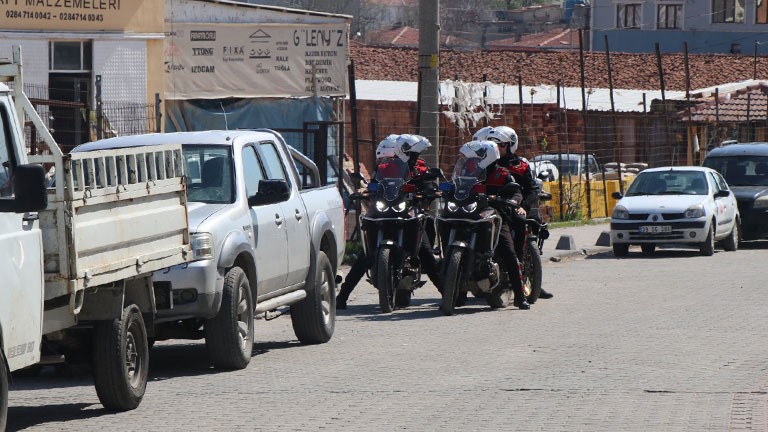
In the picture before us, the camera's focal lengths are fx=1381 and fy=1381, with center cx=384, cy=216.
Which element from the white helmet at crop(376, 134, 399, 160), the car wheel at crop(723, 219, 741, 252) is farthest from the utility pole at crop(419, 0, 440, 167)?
the car wheel at crop(723, 219, 741, 252)

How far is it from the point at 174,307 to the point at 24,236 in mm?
2616

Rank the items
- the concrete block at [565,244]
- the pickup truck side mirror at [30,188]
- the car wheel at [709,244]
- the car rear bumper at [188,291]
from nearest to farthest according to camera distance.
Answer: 1. the pickup truck side mirror at [30,188]
2. the car rear bumper at [188,291]
3. the car wheel at [709,244]
4. the concrete block at [565,244]

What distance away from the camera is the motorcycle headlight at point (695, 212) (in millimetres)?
22625

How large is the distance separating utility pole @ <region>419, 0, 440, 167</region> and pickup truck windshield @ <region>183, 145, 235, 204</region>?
8.77 meters

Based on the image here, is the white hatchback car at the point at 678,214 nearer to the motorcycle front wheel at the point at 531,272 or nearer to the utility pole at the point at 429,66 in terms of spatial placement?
the utility pole at the point at 429,66

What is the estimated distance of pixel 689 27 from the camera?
7200 cm

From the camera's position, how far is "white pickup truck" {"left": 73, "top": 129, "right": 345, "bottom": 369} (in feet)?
33.2

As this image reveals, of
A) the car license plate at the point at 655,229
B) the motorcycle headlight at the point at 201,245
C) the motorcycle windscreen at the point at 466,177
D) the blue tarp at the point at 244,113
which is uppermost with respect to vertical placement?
the blue tarp at the point at 244,113

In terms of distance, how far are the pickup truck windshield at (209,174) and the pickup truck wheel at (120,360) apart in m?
2.22

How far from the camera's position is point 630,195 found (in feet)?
79.5

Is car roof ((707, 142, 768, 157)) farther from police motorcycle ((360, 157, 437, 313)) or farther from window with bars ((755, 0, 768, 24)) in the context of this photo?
window with bars ((755, 0, 768, 24))

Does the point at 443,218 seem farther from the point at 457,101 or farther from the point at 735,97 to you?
the point at 735,97

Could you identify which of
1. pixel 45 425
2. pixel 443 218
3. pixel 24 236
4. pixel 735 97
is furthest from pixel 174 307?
pixel 735 97

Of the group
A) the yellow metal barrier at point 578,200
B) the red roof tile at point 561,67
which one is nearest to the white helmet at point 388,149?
the yellow metal barrier at point 578,200
